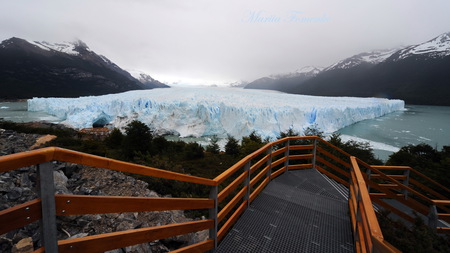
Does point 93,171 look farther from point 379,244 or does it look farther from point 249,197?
point 379,244

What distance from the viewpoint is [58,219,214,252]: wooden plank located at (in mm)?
1155

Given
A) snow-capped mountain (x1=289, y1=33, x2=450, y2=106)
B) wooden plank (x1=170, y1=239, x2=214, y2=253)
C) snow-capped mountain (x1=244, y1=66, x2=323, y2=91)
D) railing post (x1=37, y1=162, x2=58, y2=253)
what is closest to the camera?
railing post (x1=37, y1=162, x2=58, y2=253)

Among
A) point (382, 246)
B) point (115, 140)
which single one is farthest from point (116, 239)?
point (115, 140)

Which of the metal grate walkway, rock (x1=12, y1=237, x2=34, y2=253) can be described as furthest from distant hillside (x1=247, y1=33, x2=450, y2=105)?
rock (x1=12, y1=237, x2=34, y2=253)

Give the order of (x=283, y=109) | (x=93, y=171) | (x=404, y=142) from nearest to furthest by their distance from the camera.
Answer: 1. (x=93, y=171)
2. (x=404, y=142)
3. (x=283, y=109)

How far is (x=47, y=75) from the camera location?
9250 centimetres

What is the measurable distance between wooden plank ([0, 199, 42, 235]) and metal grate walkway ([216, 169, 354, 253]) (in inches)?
73.3

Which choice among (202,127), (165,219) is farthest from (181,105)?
(165,219)

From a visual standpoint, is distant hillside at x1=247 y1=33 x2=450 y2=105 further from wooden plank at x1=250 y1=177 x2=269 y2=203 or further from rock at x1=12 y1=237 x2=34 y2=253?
rock at x1=12 y1=237 x2=34 y2=253

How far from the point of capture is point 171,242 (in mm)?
3316

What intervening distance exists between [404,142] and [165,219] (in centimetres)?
2273

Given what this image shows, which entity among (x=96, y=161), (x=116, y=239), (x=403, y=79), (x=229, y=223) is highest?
(x=403, y=79)

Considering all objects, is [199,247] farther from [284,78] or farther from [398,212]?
[284,78]

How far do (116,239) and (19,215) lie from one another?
56cm
